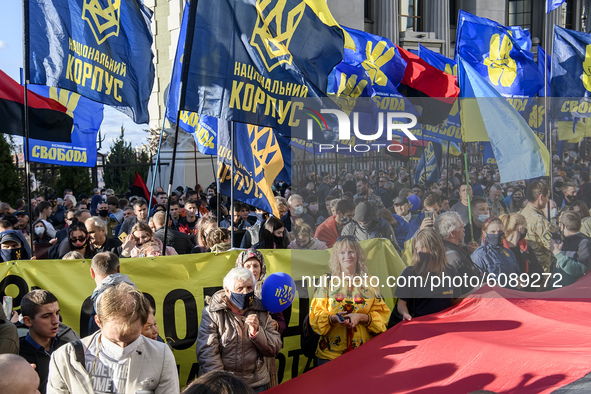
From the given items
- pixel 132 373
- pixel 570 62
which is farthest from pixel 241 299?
pixel 570 62

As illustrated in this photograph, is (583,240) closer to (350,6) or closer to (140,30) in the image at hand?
(140,30)

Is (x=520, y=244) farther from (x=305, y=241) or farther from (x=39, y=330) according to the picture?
(x=39, y=330)

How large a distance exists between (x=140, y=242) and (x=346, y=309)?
2574 mm

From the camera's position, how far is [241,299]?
13.1 feet

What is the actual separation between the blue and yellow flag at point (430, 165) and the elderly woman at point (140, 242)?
817 cm

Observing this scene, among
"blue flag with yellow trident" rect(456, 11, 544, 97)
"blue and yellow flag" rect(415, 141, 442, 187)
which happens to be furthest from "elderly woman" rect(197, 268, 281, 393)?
"blue and yellow flag" rect(415, 141, 442, 187)

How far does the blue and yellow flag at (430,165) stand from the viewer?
13430 mm

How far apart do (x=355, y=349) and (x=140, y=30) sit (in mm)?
4958

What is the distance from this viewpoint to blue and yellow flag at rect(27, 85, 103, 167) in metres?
7.47

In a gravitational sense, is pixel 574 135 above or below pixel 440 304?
above

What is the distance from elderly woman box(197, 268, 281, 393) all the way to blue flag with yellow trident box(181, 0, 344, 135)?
194 cm

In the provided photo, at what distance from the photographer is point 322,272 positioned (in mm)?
5496

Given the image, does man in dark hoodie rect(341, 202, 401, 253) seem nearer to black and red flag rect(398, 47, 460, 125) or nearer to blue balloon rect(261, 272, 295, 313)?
blue balloon rect(261, 272, 295, 313)

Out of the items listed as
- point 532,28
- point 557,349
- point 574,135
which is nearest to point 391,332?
point 557,349
